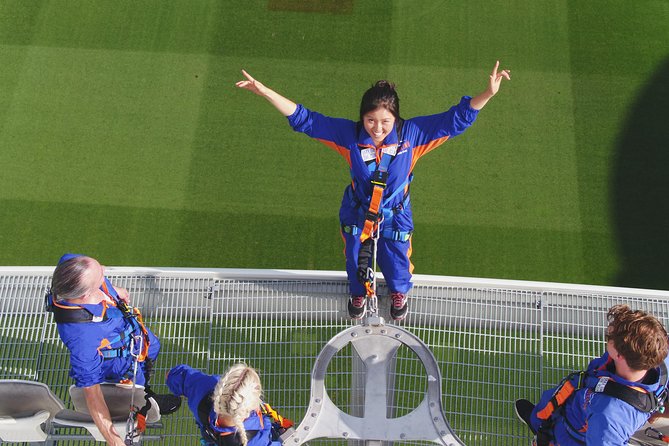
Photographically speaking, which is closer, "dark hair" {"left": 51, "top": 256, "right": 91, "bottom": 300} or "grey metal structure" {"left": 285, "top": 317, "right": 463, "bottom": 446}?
"dark hair" {"left": 51, "top": 256, "right": 91, "bottom": 300}

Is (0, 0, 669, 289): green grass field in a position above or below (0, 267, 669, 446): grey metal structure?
above

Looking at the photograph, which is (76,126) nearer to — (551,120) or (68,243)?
(68,243)

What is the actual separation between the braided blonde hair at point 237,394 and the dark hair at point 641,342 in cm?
157

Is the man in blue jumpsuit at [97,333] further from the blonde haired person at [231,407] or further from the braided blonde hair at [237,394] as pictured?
the braided blonde hair at [237,394]

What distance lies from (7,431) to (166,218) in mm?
2473

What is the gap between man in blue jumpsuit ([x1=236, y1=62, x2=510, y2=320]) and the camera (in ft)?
10.4

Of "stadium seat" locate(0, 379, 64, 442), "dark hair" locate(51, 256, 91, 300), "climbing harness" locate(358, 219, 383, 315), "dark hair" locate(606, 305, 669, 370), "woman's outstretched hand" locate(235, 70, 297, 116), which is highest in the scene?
"woman's outstretched hand" locate(235, 70, 297, 116)

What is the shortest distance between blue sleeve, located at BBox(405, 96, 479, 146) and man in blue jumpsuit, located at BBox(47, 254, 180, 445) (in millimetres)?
1830

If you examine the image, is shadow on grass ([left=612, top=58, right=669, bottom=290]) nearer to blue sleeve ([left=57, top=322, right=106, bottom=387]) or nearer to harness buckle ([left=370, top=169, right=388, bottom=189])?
harness buckle ([left=370, top=169, right=388, bottom=189])

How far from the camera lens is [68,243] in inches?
204

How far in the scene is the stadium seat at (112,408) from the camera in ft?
9.88

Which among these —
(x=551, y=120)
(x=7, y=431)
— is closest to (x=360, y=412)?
(x=7, y=431)

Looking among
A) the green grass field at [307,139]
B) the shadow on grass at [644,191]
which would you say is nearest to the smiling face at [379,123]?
the green grass field at [307,139]

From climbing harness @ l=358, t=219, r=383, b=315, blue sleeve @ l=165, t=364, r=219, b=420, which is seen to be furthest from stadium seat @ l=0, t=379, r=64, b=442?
climbing harness @ l=358, t=219, r=383, b=315
